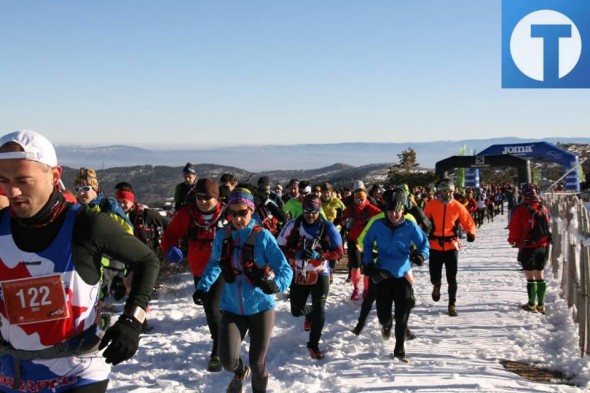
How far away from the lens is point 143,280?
2881 mm

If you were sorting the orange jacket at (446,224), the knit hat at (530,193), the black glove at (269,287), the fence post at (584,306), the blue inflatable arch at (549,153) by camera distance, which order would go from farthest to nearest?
the blue inflatable arch at (549,153)
the knit hat at (530,193)
the orange jacket at (446,224)
the fence post at (584,306)
the black glove at (269,287)

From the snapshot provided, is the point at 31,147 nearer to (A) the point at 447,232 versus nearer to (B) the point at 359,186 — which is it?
(A) the point at 447,232

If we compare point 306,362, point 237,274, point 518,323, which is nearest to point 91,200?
point 237,274

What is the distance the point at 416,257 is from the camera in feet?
22.7

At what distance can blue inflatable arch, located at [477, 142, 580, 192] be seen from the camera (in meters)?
35.8

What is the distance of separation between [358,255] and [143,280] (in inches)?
315

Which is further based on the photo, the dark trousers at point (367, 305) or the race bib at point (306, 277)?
the dark trousers at point (367, 305)

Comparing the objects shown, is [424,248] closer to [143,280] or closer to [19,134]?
[143,280]

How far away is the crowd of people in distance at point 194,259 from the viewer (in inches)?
103

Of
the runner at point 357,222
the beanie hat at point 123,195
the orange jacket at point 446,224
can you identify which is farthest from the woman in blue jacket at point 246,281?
the runner at point 357,222

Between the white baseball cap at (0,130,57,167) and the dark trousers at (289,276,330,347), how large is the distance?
16.3ft

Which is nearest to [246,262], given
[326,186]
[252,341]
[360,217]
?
[252,341]

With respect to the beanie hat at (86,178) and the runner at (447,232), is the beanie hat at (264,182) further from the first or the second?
the beanie hat at (86,178)

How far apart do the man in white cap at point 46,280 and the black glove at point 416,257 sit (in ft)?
15.9
